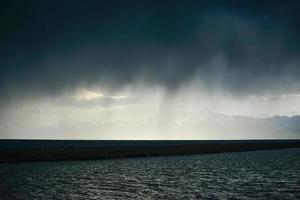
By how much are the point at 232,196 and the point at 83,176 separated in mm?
21589

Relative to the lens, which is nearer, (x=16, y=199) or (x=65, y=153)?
(x=16, y=199)

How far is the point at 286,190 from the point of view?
113 ft

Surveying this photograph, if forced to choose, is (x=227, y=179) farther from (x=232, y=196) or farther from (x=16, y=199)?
(x=16, y=199)

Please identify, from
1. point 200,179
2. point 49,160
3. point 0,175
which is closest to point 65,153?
point 49,160

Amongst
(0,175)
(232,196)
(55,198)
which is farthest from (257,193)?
(0,175)

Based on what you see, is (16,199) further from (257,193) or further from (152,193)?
(257,193)

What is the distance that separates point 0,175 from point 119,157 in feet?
136

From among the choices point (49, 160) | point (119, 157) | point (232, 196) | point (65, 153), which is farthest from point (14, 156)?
point (232, 196)

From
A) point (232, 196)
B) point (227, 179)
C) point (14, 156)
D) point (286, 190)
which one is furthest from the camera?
point (14, 156)

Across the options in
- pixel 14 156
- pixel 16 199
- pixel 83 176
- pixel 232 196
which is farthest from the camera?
pixel 14 156

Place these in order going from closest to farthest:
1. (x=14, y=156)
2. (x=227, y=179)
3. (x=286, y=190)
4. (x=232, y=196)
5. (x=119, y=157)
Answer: (x=232, y=196) < (x=286, y=190) < (x=227, y=179) < (x=14, y=156) < (x=119, y=157)

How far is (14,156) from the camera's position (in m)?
71.3

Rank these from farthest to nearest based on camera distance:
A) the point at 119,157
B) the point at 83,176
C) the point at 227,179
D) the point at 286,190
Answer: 1. the point at 119,157
2. the point at 83,176
3. the point at 227,179
4. the point at 286,190

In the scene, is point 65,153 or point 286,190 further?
point 65,153
